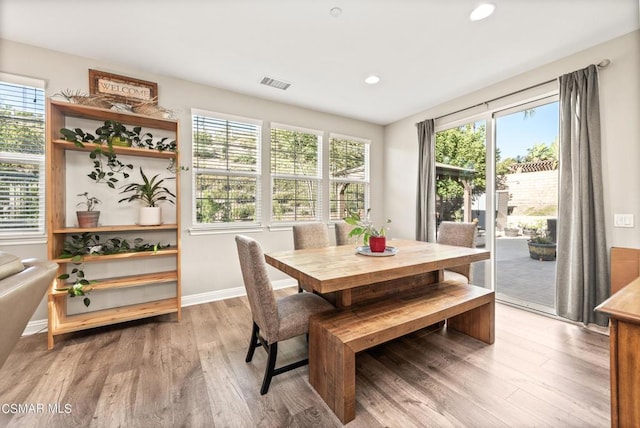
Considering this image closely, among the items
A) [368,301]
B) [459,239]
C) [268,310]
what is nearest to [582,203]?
[459,239]

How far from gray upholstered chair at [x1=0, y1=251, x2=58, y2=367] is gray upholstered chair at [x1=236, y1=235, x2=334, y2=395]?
978 mm

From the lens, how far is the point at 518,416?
59.6 inches

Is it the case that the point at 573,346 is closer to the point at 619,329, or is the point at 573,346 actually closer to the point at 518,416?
the point at 518,416

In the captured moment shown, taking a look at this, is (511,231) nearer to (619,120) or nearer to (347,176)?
(619,120)

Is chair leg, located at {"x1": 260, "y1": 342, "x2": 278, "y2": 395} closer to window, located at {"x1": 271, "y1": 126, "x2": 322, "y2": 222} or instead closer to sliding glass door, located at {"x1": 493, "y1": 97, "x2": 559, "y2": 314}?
window, located at {"x1": 271, "y1": 126, "x2": 322, "y2": 222}

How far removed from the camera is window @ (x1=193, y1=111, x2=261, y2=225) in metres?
3.33

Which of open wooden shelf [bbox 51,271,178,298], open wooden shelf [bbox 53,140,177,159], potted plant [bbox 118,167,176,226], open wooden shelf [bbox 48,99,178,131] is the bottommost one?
open wooden shelf [bbox 51,271,178,298]

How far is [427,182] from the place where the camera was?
4055 mm

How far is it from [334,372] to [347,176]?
3.44 m

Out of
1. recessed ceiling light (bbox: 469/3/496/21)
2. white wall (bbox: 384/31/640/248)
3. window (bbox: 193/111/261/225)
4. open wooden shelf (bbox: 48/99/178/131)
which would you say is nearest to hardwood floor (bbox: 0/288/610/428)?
white wall (bbox: 384/31/640/248)

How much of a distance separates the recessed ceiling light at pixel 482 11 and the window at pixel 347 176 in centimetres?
249

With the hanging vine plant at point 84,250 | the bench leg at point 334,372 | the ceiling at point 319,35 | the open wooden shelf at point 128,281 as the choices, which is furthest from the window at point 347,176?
the bench leg at point 334,372

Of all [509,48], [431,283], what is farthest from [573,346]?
[509,48]

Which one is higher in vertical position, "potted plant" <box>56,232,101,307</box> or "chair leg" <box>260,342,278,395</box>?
"potted plant" <box>56,232,101,307</box>
